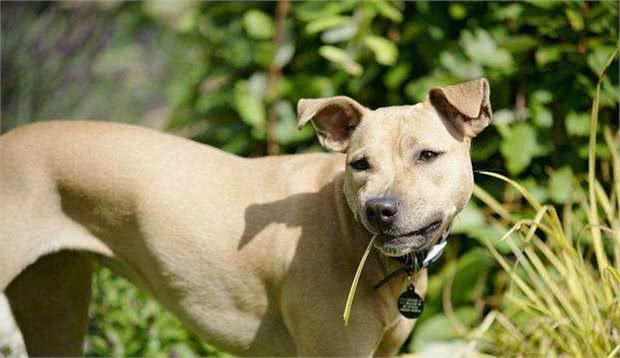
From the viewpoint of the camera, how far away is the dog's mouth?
3424 millimetres

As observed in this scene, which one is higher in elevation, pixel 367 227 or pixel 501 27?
pixel 367 227

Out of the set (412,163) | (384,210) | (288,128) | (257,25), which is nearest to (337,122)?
(412,163)

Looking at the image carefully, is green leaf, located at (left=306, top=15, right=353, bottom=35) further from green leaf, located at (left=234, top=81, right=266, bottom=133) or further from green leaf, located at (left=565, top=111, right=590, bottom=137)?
green leaf, located at (left=565, top=111, right=590, bottom=137)

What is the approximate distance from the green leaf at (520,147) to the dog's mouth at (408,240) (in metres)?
1.67

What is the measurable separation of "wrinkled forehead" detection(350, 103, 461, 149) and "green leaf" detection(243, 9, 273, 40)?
2165 mm

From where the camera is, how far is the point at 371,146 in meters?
3.56

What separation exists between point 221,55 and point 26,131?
1997 mm

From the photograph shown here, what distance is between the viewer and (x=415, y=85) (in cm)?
529

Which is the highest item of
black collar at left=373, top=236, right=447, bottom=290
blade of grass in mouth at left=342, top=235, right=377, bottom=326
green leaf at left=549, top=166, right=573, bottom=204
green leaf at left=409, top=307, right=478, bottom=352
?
blade of grass in mouth at left=342, top=235, right=377, bottom=326

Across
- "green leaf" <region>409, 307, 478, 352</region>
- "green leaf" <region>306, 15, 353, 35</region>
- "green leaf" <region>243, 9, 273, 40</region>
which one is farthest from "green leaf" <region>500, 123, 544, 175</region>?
"green leaf" <region>243, 9, 273, 40</region>

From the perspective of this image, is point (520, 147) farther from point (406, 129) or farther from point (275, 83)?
point (406, 129)

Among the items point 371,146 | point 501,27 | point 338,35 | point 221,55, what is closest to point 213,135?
point 221,55

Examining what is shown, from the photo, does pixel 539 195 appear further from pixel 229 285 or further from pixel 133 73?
pixel 133 73

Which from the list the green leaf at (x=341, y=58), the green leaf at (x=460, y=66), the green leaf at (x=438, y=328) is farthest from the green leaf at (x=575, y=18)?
the green leaf at (x=438, y=328)
